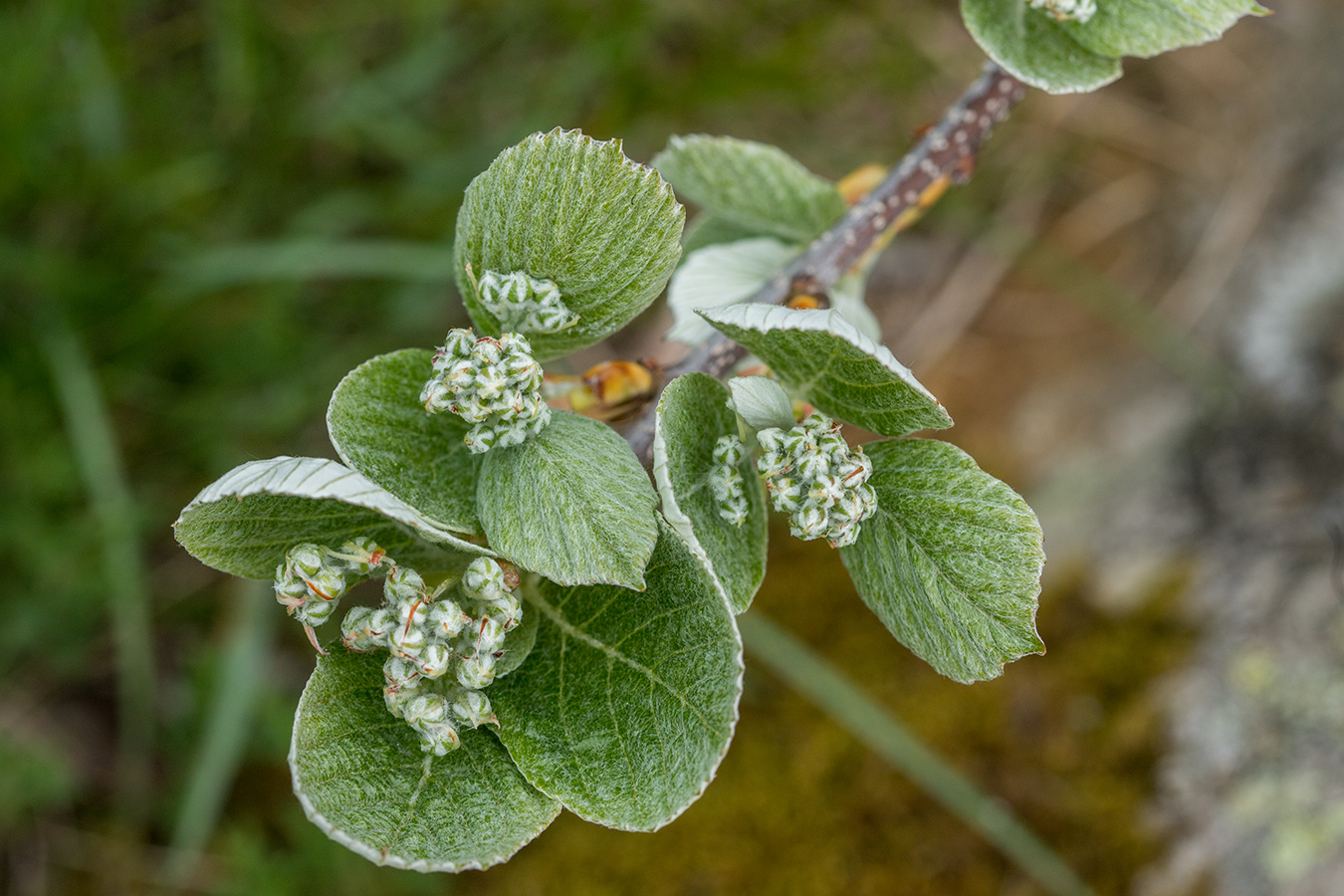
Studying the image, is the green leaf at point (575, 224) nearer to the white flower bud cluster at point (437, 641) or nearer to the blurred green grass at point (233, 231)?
the white flower bud cluster at point (437, 641)

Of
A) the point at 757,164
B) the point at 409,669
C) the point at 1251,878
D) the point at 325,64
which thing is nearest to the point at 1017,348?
the point at 1251,878

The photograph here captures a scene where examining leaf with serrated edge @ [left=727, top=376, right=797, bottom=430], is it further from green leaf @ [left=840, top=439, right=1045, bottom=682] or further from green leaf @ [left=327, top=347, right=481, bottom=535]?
green leaf @ [left=327, top=347, right=481, bottom=535]

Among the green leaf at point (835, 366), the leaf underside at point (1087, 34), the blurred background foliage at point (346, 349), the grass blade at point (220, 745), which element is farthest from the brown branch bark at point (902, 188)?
the grass blade at point (220, 745)

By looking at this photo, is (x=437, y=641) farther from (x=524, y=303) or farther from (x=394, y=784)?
(x=524, y=303)

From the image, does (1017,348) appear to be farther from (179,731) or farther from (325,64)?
(179,731)

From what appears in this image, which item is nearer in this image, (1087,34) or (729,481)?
(729,481)

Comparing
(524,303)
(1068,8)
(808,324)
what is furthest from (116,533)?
(1068,8)
